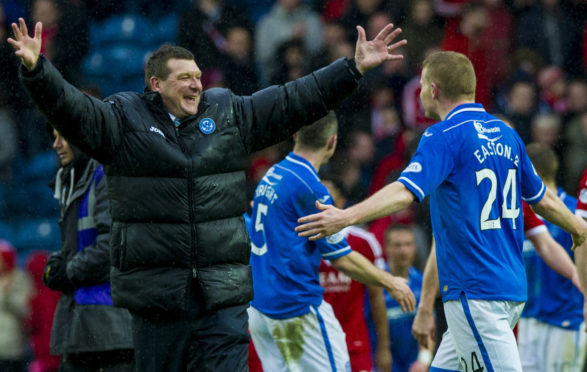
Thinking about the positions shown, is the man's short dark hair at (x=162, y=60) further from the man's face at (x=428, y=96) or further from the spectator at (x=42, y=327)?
the spectator at (x=42, y=327)

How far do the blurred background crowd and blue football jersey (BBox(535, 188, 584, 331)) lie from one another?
3351mm

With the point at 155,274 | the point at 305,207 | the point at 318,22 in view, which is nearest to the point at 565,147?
the point at 318,22

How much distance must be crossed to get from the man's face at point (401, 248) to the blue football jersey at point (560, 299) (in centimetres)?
103

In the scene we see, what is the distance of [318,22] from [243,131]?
7133 mm

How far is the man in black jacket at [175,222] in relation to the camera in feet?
15.5

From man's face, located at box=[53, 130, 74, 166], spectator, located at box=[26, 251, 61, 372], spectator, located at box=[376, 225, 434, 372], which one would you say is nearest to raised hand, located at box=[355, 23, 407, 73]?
man's face, located at box=[53, 130, 74, 166]

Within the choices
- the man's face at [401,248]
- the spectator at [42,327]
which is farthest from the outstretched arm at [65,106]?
the spectator at [42,327]

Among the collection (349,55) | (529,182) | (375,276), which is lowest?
(375,276)

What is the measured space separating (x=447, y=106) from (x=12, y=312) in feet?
16.8

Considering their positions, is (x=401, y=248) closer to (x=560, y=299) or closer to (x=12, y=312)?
(x=560, y=299)

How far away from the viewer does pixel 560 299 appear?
24.2 ft

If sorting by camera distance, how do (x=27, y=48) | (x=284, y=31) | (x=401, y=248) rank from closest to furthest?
1. (x=27, y=48)
2. (x=401, y=248)
3. (x=284, y=31)

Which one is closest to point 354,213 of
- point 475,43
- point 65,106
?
point 65,106

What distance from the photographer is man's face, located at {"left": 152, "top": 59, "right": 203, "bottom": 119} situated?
194 inches
